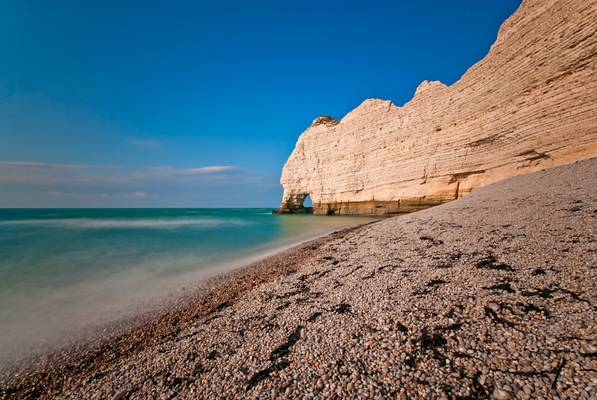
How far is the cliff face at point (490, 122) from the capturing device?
12.5 metres

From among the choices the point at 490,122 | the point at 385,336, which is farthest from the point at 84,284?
the point at 490,122

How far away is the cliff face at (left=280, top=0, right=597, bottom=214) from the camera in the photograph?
40.9 feet

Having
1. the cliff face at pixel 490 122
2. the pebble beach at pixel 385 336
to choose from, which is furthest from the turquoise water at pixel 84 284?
the cliff face at pixel 490 122

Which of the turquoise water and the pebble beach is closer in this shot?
the pebble beach

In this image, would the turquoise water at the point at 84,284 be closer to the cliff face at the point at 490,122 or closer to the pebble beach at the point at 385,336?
the pebble beach at the point at 385,336

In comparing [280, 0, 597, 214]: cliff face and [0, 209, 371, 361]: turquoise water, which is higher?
[280, 0, 597, 214]: cliff face

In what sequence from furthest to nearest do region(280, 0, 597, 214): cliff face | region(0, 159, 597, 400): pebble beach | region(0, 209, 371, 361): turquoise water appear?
region(280, 0, 597, 214): cliff face
region(0, 209, 371, 361): turquoise water
region(0, 159, 597, 400): pebble beach

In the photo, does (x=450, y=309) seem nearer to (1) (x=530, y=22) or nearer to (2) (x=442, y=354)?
(2) (x=442, y=354)

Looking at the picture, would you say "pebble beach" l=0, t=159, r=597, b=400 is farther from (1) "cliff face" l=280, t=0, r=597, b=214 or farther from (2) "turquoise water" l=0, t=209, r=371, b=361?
(1) "cliff face" l=280, t=0, r=597, b=214

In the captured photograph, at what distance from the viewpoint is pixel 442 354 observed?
257 centimetres

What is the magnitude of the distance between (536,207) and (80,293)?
14.2 m

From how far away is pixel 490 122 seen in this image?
55.3 ft

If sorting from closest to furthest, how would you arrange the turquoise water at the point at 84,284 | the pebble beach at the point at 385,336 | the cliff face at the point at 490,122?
1. the pebble beach at the point at 385,336
2. the turquoise water at the point at 84,284
3. the cliff face at the point at 490,122

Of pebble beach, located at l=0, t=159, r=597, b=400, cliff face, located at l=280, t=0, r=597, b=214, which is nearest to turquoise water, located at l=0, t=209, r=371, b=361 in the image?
pebble beach, located at l=0, t=159, r=597, b=400
